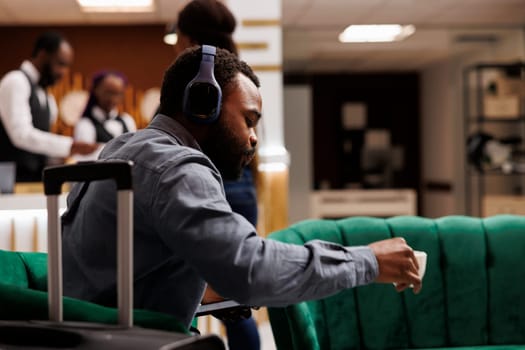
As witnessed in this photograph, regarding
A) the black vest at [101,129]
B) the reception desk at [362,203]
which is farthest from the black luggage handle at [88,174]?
the reception desk at [362,203]

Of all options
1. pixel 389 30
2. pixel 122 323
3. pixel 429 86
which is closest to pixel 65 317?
pixel 122 323

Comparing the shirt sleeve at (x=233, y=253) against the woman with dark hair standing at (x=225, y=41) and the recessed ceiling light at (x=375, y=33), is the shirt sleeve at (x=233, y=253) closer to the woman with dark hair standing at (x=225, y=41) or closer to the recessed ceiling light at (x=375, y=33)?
the woman with dark hair standing at (x=225, y=41)

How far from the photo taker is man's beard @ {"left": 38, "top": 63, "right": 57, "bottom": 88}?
4.46 meters

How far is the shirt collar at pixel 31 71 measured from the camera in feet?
14.6

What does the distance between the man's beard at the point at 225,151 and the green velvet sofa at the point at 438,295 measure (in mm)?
854

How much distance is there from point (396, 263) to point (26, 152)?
159 inches

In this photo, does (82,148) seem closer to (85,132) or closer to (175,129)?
(85,132)

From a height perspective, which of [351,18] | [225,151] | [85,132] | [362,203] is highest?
[351,18]

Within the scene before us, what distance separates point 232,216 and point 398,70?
11.6 m

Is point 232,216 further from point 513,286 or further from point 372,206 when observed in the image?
point 372,206

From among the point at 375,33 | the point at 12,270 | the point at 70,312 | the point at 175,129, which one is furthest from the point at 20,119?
the point at 375,33

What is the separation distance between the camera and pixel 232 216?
3.50 feet

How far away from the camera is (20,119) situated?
4.30 m

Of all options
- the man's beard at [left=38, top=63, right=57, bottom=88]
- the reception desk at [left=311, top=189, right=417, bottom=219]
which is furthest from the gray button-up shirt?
the reception desk at [left=311, top=189, right=417, bottom=219]
